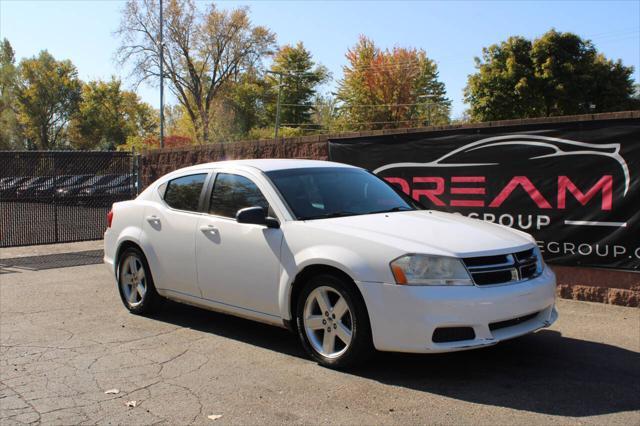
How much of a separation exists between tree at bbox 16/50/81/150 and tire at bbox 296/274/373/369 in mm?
71108

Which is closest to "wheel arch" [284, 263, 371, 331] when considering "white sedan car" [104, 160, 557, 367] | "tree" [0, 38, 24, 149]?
"white sedan car" [104, 160, 557, 367]

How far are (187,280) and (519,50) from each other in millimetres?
40109

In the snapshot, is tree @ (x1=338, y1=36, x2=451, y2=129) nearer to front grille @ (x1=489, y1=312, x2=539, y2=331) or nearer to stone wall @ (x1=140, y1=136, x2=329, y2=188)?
stone wall @ (x1=140, y1=136, x2=329, y2=188)

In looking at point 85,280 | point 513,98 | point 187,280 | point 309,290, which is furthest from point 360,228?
point 513,98

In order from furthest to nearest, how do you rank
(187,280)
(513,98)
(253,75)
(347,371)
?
(253,75)
(513,98)
(187,280)
(347,371)

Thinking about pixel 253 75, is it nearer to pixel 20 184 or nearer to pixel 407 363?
pixel 20 184

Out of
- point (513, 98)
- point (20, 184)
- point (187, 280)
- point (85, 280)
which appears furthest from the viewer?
point (513, 98)

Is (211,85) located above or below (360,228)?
above

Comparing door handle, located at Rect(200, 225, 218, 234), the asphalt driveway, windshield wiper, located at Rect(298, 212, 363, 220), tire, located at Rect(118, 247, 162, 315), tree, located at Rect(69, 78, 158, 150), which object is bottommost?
the asphalt driveway

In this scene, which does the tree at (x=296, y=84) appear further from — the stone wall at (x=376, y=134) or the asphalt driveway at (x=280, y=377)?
the asphalt driveway at (x=280, y=377)

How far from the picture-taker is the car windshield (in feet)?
17.7

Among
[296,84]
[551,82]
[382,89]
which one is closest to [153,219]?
[551,82]

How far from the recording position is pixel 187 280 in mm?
5984

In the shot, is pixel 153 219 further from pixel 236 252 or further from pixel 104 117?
pixel 104 117
